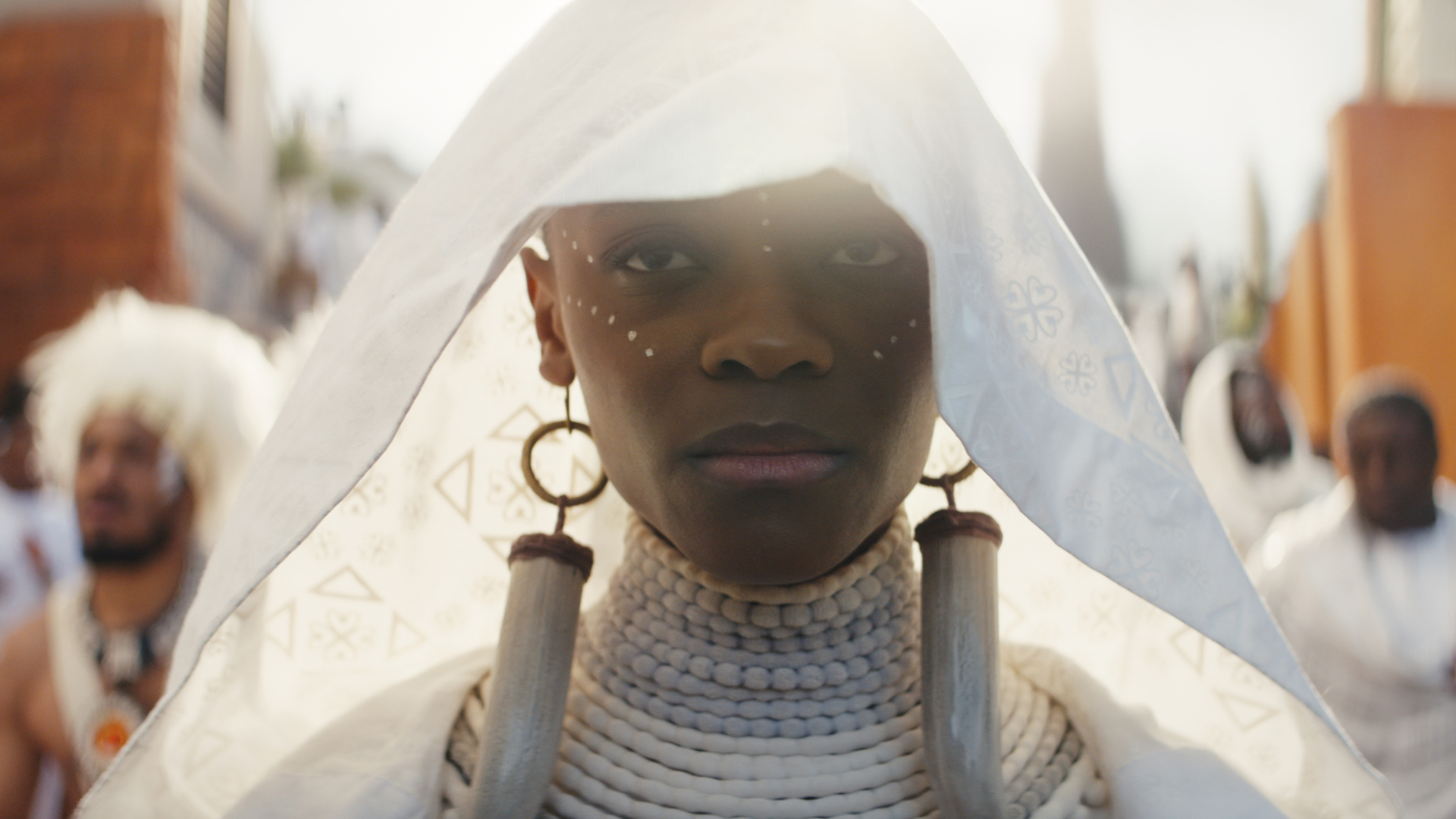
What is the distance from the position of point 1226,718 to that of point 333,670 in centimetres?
101

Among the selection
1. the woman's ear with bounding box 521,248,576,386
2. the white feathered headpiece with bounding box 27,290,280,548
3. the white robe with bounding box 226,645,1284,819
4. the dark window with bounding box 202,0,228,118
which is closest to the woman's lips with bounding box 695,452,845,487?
the woman's ear with bounding box 521,248,576,386

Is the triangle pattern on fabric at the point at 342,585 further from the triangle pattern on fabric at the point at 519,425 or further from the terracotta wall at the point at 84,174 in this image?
the terracotta wall at the point at 84,174

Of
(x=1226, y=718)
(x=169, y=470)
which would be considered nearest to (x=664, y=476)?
(x=1226, y=718)

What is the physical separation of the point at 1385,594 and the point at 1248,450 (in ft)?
6.07

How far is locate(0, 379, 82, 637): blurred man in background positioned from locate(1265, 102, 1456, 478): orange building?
7508mm

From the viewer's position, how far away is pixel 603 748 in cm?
110

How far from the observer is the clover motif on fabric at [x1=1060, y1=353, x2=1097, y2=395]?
2.99ft

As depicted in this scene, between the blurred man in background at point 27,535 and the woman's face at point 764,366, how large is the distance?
305 cm

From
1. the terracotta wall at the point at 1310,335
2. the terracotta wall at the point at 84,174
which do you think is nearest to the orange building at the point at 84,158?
the terracotta wall at the point at 84,174

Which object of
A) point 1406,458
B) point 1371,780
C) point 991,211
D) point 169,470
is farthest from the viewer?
point 1406,458

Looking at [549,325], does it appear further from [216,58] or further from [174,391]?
[216,58]

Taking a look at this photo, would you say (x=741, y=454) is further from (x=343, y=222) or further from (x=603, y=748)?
(x=343, y=222)

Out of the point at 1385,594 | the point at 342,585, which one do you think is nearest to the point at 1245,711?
Result: the point at 342,585

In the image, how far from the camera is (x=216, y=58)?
7.43 meters
